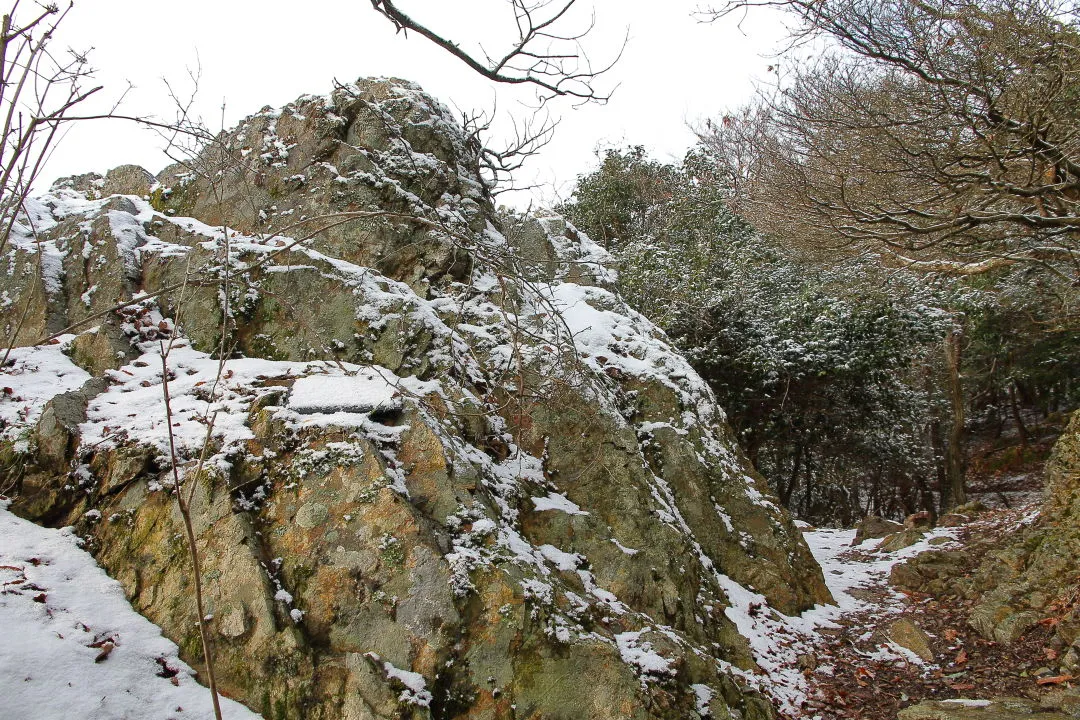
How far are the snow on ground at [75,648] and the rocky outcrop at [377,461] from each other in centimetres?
14

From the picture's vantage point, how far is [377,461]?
4164 mm

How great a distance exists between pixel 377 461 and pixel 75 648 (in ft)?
6.07

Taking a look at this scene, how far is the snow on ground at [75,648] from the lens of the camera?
290 cm

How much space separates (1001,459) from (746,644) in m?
15.1

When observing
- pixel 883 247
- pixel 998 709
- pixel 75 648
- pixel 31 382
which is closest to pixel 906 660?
pixel 998 709

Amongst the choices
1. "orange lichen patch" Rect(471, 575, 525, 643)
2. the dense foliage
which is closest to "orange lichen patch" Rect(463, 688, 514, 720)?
"orange lichen patch" Rect(471, 575, 525, 643)

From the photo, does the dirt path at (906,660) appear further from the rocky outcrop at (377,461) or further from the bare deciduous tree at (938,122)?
the bare deciduous tree at (938,122)

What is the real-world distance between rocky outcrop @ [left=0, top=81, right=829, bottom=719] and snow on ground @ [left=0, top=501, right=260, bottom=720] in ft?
0.45

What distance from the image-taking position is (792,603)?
639 cm

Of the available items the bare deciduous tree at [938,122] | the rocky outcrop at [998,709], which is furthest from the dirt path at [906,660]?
the bare deciduous tree at [938,122]

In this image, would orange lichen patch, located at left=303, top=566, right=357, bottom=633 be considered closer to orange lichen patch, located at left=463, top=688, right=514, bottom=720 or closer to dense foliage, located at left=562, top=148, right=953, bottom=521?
orange lichen patch, located at left=463, top=688, right=514, bottom=720

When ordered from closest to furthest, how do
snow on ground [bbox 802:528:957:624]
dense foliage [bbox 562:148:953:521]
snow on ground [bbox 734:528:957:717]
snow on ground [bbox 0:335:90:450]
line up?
snow on ground [bbox 0:335:90:450], snow on ground [bbox 734:528:957:717], snow on ground [bbox 802:528:957:624], dense foliage [bbox 562:148:953:521]

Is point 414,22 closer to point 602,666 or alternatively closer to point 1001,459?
point 602,666

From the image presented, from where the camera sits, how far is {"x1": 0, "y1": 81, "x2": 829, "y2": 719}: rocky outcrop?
3.49 m
